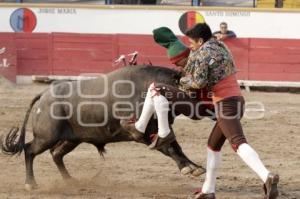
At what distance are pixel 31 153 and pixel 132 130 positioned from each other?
1.00 metres

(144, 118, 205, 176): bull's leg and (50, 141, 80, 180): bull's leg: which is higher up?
(144, 118, 205, 176): bull's leg

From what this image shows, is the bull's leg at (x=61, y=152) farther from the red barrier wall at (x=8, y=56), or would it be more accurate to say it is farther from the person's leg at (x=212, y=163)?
the red barrier wall at (x=8, y=56)

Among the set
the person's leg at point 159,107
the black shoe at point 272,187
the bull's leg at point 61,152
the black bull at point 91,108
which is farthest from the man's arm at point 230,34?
the black shoe at point 272,187

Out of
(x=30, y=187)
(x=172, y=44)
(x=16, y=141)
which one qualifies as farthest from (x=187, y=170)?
(x=16, y=141)

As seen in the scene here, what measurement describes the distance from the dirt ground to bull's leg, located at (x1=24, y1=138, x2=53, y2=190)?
0.25 ft

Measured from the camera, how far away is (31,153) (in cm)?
663

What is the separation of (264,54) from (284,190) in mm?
7927

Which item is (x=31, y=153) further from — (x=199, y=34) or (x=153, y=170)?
(x=199, y=34)

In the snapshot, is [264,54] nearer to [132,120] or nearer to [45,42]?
[45,42]

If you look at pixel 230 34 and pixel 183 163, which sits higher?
pixel 230 34

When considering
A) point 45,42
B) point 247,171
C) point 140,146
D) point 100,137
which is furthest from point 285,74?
point 100,137

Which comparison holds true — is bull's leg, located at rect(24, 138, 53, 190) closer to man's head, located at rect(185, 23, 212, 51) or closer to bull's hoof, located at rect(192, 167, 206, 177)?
bull's hoof, located at rect(192, 167, 206, 177)

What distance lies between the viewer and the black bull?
6.28m

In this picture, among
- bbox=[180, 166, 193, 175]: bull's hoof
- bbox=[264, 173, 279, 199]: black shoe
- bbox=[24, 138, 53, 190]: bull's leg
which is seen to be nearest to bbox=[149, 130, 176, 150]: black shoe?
bbox=[180, 166, 193, 175]: bull's hoof
